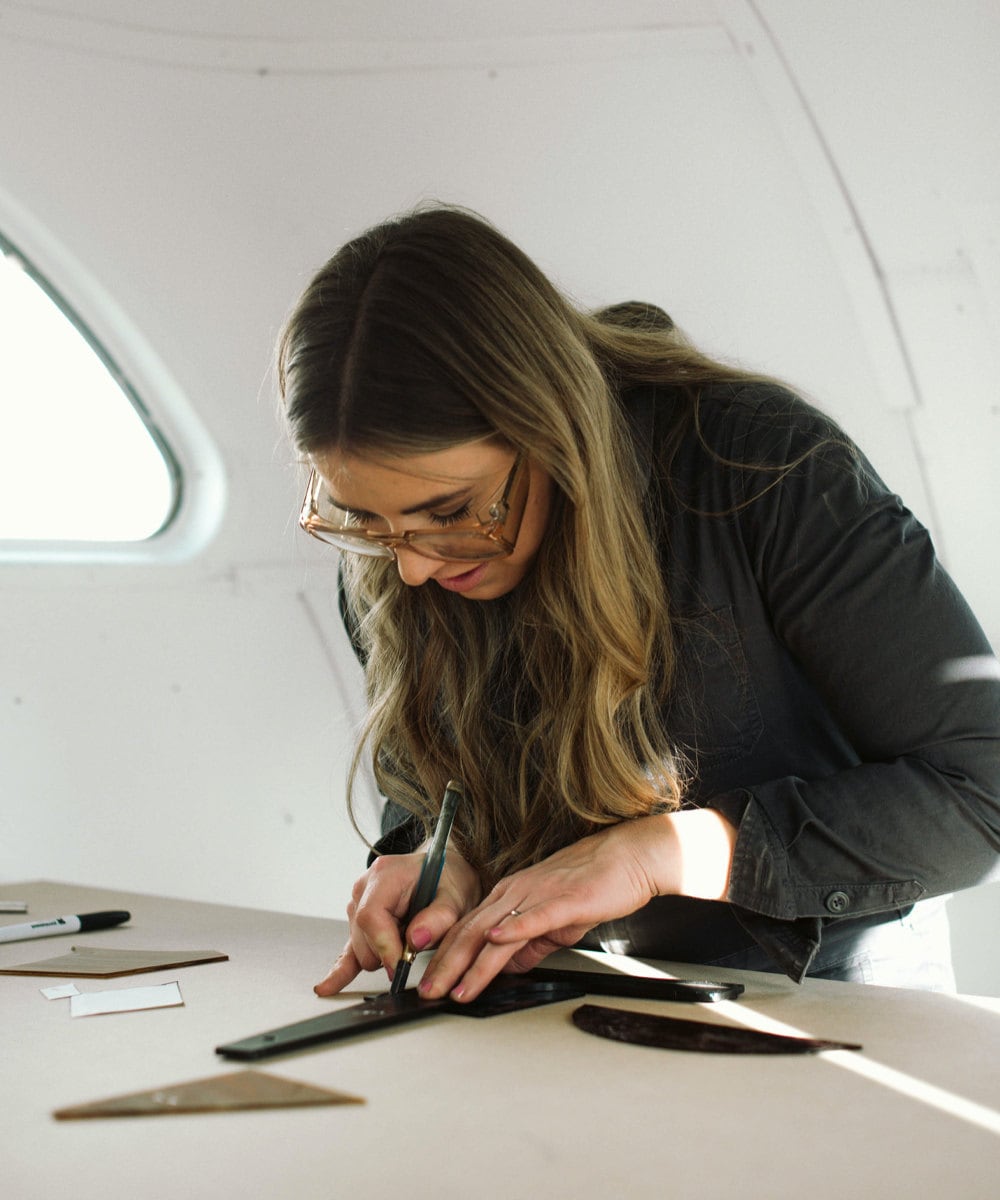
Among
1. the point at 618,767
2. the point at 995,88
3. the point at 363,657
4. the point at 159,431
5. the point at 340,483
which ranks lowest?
the point at 618,767

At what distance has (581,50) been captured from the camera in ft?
8.18

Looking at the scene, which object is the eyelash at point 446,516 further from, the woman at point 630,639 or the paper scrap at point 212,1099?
the paper scrap at point 212,1099

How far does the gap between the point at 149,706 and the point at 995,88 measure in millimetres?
2271

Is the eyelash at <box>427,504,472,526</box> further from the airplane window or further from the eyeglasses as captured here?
the airplane window

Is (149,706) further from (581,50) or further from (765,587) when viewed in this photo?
(765,587)

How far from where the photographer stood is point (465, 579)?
1.40 m

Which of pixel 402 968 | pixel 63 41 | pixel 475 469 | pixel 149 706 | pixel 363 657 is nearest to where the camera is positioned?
pixel 402 968

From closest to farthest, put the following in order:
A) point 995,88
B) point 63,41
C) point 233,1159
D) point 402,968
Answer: point 233,1159
point 402,968
point 995,88
point 63,41

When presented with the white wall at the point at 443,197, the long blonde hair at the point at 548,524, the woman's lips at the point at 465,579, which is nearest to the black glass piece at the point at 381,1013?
the long blonde hair at the point at 548,524

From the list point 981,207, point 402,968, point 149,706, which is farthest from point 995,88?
point 149,706

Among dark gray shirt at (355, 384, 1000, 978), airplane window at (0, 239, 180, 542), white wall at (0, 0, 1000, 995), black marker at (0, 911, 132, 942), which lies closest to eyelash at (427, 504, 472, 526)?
dark gray shirt at (355, 384, 1000, 978)

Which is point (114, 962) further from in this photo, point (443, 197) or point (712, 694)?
point (443, 197)

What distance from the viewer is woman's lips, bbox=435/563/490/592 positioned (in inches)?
54.6

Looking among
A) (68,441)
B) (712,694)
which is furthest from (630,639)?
(68,441)
